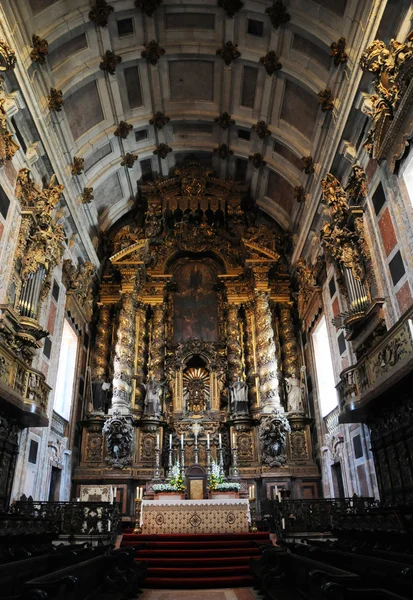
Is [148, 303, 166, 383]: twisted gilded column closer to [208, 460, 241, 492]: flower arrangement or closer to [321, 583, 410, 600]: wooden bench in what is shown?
[208, 460, 241, 492]: flower arrangement

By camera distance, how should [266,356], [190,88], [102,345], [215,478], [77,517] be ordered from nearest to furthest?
[77,517], [215,478], [190,88], [266,356], [102,345]

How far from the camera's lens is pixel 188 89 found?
727 inches

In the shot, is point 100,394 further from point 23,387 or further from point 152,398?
point 23,387

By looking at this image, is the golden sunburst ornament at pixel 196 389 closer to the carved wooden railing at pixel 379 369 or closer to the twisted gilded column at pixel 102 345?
the twisted gilded column at pixel 102 345

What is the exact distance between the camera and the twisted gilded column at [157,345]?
1884 cm

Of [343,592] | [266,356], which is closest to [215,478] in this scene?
[266,356]

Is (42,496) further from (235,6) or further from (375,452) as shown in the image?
(235,6)

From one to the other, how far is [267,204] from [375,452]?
13.6 m

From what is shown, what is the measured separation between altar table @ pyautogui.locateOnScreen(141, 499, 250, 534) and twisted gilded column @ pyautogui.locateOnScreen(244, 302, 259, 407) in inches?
282

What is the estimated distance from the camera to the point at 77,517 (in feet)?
35.0

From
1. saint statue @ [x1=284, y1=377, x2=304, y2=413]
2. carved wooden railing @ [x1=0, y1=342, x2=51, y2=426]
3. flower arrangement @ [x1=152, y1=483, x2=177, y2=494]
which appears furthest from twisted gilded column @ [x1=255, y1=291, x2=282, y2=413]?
carved wooden railing @ [x1=0, y1=342, x2=51, y2=426]

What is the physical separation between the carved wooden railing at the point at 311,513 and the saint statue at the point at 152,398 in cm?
751

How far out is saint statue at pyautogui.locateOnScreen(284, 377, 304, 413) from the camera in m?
18.0

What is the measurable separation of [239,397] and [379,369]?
8787 millimetres
